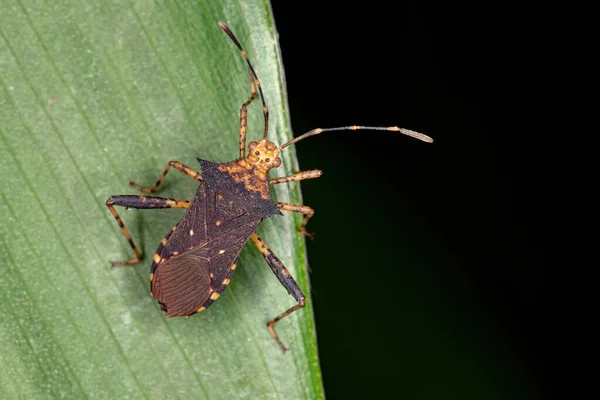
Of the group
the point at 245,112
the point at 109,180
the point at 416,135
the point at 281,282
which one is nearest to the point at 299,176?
the point at 245,112

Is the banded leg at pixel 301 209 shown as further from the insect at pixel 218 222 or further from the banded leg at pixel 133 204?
the banded leg at pixel 133 204

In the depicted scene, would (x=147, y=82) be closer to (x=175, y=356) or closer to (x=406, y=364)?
(x=175, y=356)

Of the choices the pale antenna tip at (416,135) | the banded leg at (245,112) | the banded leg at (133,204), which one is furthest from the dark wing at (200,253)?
the pale antenna tip at (416,135)

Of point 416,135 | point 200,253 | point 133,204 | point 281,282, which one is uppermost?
point 133,204

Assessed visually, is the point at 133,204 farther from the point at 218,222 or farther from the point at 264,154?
the point at 264,154

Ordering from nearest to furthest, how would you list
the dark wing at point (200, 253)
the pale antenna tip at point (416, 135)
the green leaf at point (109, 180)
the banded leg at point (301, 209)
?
1. the green leaf at point (109, 180)
2. the dark wing at point (200, 253)
3. the banded leg at point (301, 209)
4. the pale antenna tip at point (416, 135)

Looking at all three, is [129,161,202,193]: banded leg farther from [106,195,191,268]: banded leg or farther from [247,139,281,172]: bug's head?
[247,139,281,172]: bug's head

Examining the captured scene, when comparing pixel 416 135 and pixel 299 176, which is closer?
pixel 299 176

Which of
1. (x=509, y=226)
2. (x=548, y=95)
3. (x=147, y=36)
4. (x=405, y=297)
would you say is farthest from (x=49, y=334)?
(x=548, y=95)

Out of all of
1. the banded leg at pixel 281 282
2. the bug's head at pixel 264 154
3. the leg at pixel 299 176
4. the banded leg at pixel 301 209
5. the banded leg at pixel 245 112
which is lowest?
the banded leg at pixel 281 282
